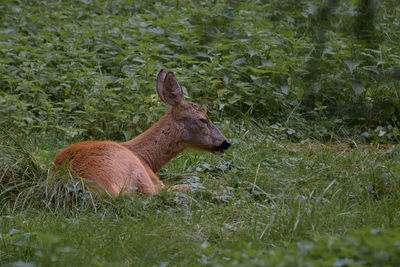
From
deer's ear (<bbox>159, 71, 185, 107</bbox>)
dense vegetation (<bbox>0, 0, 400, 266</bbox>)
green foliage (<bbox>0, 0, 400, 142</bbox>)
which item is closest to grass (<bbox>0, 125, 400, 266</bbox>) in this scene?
dense vegetation (<bbox>0, 0, 400, 266</bbox>)

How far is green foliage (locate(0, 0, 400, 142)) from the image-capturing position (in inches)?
274

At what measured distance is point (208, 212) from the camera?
431cm

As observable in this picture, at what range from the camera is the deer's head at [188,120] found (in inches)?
234

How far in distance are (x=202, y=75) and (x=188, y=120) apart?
6.18 ft

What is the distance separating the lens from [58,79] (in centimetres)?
742

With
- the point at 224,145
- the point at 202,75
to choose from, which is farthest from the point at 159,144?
the point at 202,75

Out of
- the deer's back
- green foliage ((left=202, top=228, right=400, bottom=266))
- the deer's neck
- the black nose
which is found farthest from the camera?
the black nose

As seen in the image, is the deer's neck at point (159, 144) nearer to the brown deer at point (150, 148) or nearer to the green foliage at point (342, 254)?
the brown deer at point (150, 148)

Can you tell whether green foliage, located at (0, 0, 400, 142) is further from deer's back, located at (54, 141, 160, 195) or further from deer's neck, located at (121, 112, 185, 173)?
deer's back, located at (54, 141, 160, 195)

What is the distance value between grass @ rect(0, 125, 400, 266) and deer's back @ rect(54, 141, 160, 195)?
0.19 metres

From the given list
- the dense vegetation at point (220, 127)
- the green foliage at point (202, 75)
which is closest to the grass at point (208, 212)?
the dense vegetation at point (220, 127)

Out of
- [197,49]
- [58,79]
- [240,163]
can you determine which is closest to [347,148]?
[240,163]

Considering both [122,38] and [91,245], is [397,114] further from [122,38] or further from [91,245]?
[91,245]

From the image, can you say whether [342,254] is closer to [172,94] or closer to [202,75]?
A: [172,94]
